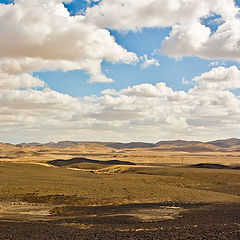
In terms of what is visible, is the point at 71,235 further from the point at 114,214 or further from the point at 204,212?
the point at 204,212

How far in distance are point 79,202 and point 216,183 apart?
32.1m

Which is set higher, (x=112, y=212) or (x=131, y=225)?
(x=131, y=225)

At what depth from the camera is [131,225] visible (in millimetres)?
24922

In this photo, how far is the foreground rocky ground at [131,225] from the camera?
19.3 meters

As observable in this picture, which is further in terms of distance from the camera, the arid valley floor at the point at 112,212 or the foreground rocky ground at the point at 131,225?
the arid valley floor at the point at 112,212

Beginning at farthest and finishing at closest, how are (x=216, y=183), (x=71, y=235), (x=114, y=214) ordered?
(x=216, y=183)
(x=114, y=214)
(x=71, y=235)

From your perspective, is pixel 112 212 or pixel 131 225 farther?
pixel 112 212

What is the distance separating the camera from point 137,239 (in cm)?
1827

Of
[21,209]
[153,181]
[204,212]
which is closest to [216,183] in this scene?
[153,181]

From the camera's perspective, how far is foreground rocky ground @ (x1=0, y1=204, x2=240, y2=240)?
19.3m

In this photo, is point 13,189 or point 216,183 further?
point 216,183

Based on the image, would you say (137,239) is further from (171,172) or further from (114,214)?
(171,172)

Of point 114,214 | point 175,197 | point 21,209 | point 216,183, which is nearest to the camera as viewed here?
point 114,214

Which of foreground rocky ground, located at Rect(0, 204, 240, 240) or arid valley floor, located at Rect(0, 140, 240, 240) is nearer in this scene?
foreground rocky ground, located at Rect(0, 204, 240, 240)
